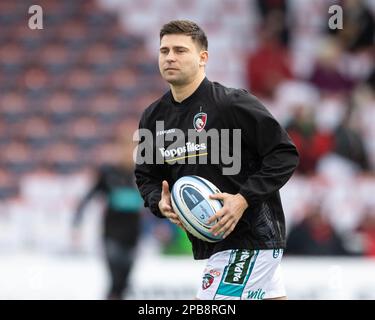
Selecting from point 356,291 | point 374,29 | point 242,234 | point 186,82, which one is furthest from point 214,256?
point 374,29

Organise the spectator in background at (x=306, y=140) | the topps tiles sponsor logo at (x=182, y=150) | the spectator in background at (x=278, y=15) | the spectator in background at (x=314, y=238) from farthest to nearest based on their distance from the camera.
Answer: the spectator in background at (x=278, y=15) < the spectator in background at (x=306, y=140) < the spectator in background at (x=314, y=238) < the topps tiles sponsor logo at (x=182, y=150)

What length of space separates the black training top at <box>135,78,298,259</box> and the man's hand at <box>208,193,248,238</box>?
0.17 ft

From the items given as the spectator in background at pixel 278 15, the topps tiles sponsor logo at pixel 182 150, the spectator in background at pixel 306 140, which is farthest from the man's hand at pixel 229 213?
the spectator in background at pixel 278 15

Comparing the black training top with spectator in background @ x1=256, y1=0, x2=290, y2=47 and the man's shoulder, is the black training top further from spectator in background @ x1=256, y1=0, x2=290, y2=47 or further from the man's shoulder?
spectator in background @ x1=256, y1=0, x2=290, y2=47

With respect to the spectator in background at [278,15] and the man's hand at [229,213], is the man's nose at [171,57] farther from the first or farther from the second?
the spectator in background at [278,15]

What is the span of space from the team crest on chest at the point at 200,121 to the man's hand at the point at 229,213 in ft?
1.42

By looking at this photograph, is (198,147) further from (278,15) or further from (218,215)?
(278,15)

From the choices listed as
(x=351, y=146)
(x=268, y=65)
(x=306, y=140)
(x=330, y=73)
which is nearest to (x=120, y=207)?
(x=306, y=140)

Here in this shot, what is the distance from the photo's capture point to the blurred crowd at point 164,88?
1305cm

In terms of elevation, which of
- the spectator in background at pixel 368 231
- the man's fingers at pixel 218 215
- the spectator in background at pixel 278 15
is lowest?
the spectator in background at pixel 368 231

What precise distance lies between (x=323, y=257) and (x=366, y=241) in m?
0.81

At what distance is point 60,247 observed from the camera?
12.5m

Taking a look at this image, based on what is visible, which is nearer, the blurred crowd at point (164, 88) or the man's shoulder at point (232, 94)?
the man's shoulder at point (232, 94)
